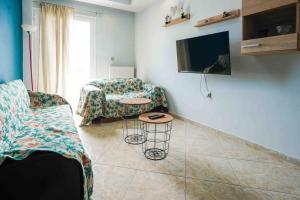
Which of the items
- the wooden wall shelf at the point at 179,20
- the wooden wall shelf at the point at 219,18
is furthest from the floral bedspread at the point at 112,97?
the wooden wall shelf at the point at 219,18

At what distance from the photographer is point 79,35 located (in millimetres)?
4438

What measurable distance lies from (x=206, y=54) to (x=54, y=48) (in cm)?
309

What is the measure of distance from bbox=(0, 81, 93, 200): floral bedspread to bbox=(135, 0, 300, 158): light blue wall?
2.14 meters

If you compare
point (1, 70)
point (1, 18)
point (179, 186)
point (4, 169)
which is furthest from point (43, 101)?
point (179, 186)

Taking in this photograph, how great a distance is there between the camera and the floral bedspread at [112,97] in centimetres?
346

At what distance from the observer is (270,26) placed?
230cm

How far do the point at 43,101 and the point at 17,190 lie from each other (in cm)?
210

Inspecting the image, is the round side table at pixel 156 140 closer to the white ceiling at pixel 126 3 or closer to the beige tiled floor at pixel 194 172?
the beige tiled floor at pixel 194 172

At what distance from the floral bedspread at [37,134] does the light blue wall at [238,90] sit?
214 cm

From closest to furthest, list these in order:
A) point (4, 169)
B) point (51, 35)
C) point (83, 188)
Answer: point (4, 169) → point (83, 188) → point (51, 35)

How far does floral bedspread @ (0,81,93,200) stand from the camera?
1225 mm

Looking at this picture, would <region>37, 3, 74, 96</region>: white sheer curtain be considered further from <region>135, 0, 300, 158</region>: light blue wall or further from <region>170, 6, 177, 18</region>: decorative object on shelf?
<region>170, 6, 177, 18</region>: decorative object on shelf

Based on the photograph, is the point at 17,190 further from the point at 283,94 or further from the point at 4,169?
the point at 283,94

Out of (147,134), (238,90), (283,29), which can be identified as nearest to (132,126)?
(147,134)
